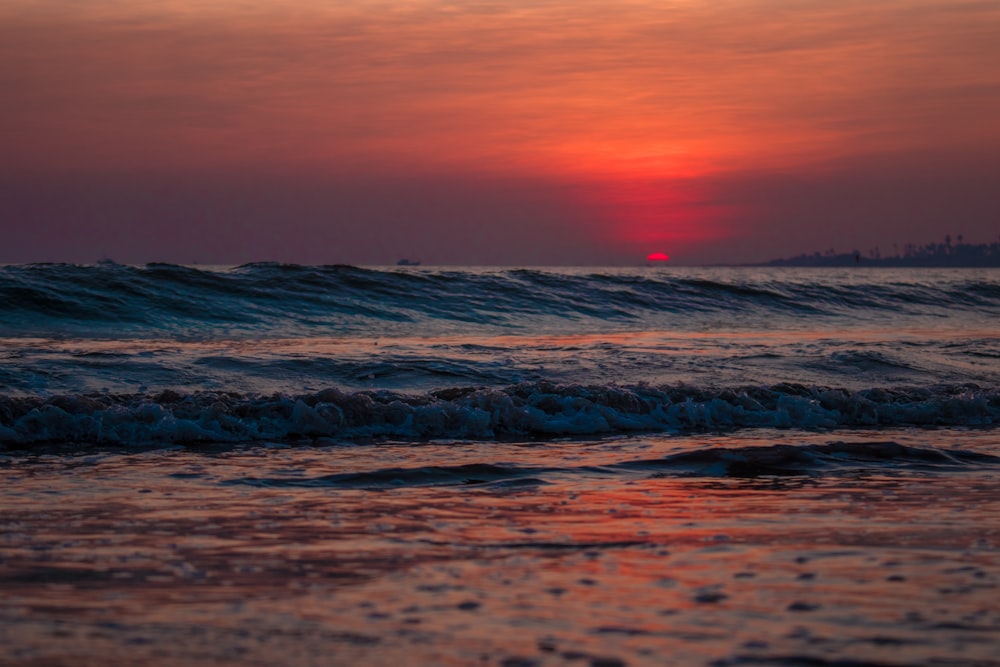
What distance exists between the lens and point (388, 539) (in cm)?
451

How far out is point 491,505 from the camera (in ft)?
17.5

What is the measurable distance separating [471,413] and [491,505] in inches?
134

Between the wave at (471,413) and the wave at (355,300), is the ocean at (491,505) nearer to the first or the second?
the wave at (471,413)

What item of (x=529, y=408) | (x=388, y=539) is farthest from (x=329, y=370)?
Result: (x=388, y=539)

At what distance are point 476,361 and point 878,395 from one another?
4.76 meters

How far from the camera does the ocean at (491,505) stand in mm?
3230

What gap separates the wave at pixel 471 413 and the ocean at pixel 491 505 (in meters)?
0.03

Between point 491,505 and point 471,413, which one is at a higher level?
point 471,413

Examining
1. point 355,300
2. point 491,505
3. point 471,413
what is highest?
point 355,300

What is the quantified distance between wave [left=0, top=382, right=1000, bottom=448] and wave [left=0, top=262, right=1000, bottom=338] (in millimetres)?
7087

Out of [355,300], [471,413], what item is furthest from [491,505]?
[355,300]

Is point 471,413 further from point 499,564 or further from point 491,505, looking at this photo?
point 499,564

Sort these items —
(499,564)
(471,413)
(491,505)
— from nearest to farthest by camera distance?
(499,564), (491,505), (471,413)

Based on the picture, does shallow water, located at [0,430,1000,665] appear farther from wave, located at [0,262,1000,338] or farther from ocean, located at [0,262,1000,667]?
wave, located at [0,262,1000,338]
